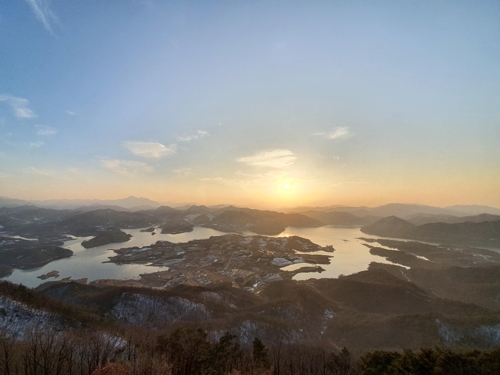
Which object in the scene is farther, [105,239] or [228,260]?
[105,239]

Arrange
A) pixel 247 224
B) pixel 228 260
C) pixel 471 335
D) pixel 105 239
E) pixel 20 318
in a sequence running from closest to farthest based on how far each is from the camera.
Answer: pixel 20 318 → pixel 471 335 → pixel 228 260 → pixel 105 239 → pixel 247 224

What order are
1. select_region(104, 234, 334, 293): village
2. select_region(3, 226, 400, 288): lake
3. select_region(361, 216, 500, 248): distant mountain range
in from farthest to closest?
select_region(361, 216, 500, 248): distant mountain range < select_region(3, 226, 400, 288): lake < select_region(104, 234, 334, 293): village

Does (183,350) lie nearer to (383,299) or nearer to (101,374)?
(101,374)

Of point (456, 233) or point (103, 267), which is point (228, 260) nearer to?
point (103, 267)

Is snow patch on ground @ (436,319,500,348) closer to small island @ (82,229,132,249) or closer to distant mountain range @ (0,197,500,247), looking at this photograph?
distant mountain range @ (0,197,500,247)

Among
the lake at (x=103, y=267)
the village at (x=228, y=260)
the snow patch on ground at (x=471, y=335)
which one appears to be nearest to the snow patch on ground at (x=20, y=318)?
the village at (x=228, y=260)

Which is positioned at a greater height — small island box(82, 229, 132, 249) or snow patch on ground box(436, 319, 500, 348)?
snow patch on ground box(436, 319, 500, 348)

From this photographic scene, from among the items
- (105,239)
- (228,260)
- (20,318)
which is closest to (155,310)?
(20,318)

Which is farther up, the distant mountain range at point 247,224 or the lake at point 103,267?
the distant mountain range at point 247,224

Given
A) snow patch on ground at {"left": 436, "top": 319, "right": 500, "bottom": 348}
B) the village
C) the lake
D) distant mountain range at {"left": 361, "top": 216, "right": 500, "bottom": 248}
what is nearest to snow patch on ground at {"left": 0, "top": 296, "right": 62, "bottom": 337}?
the village

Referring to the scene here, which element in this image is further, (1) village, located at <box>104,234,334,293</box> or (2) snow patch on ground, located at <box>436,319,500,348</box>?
(1) village, located at <box>104,234,334,293</box>

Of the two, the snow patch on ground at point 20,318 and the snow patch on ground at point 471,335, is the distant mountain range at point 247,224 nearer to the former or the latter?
the snow patch on ground at point 471,335
